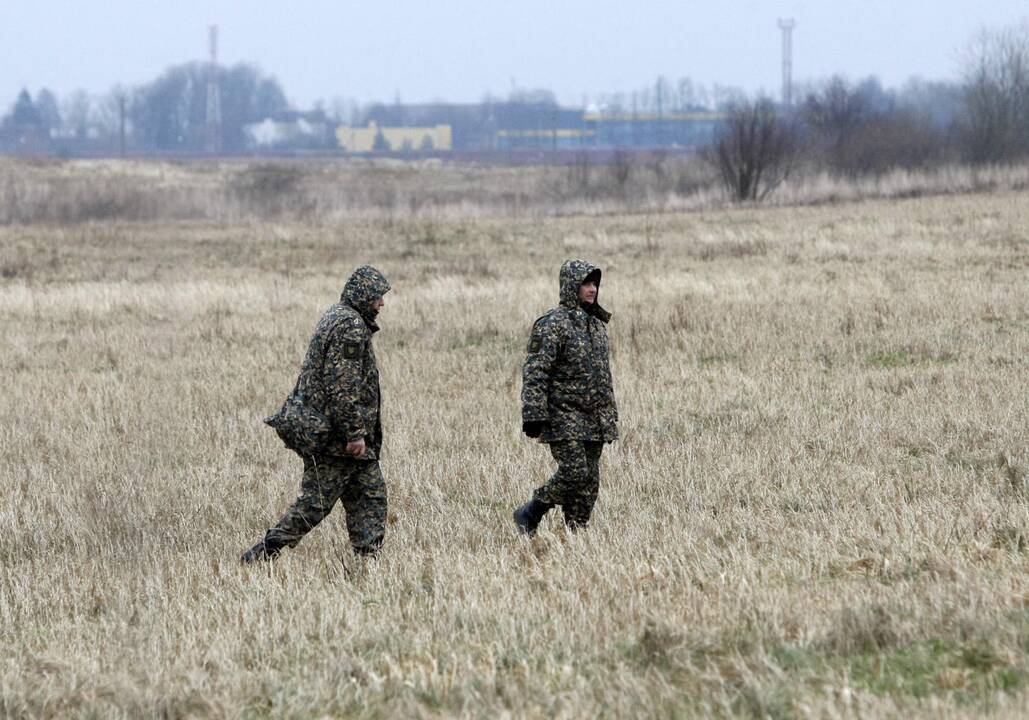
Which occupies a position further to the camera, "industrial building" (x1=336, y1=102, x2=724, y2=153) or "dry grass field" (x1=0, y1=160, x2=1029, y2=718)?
"industrial building" (x1=336, y1=102, x2=724, y2=153)

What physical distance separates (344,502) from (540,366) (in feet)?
4.03

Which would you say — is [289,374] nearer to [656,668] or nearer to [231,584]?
[231,584]

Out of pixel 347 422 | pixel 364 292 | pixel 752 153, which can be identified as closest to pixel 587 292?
pixel 364 292

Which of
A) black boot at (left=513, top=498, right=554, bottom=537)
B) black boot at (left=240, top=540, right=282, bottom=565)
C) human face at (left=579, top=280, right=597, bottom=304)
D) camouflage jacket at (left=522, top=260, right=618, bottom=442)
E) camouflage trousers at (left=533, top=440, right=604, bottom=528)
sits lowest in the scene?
black boot at (left=240, top=540, right=282, bottom=565)

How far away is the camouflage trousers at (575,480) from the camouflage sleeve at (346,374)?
1081 millimetres

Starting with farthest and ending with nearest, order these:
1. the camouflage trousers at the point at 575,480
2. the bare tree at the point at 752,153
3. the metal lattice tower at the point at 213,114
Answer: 1. the metal lattice tower at the point at 213,114
2. the bare tree at the point at 752,153
3. the camouflage trousers at the point at 575,480

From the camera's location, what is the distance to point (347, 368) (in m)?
6.21

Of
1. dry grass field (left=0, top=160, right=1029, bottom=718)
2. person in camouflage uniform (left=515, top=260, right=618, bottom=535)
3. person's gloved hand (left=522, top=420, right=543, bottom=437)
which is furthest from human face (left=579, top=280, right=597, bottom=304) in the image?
dry grass field (left=0, top=160, right=1029, bottom=718)

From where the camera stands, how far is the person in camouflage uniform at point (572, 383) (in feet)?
21.5

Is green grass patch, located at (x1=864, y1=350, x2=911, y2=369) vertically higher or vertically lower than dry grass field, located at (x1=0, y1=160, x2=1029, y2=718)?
higher

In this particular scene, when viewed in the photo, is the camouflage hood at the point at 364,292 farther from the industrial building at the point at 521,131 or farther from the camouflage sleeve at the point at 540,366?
the industrial building at the point at 521,131

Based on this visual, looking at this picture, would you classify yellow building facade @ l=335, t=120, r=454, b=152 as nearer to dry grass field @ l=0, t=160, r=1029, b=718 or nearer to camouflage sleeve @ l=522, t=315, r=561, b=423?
dry grass field @ l=0, t=160, r=1029, b=718

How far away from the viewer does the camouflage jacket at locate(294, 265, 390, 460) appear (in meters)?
6.19

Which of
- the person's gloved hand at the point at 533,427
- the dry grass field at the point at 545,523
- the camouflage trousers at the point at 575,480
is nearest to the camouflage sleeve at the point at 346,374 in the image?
the dry grass field at the point at 545,523
